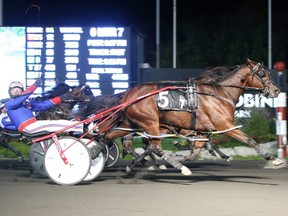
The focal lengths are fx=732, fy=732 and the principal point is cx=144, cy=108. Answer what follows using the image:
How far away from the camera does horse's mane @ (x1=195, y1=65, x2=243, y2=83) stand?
40.9ft

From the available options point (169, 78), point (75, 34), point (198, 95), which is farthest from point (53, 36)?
point (198, 95)

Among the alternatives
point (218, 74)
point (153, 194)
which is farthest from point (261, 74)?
point (153, 194)

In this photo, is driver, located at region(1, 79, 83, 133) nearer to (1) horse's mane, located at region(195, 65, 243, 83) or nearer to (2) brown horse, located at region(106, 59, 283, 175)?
(2) brown horse, located at region(106, 59, 283, 175)

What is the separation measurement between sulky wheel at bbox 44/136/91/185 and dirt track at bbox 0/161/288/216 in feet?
0.57

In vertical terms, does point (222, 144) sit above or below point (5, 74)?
below

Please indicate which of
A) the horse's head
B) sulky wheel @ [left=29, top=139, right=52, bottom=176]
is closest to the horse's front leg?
the horse's head

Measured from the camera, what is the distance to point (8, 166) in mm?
14906

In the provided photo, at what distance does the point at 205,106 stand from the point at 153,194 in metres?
2.30

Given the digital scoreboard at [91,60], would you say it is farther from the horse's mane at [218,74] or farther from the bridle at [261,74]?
the bridle at [261,74]

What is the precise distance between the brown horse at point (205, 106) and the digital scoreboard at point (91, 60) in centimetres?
637

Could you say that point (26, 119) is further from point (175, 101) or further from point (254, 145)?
point (254, 145)

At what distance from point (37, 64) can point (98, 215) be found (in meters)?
10.9

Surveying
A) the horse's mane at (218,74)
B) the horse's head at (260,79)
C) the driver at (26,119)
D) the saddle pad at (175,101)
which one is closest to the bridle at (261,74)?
the horse's head at (260,79)

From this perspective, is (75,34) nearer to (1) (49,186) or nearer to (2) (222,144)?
(2) (222,144)
